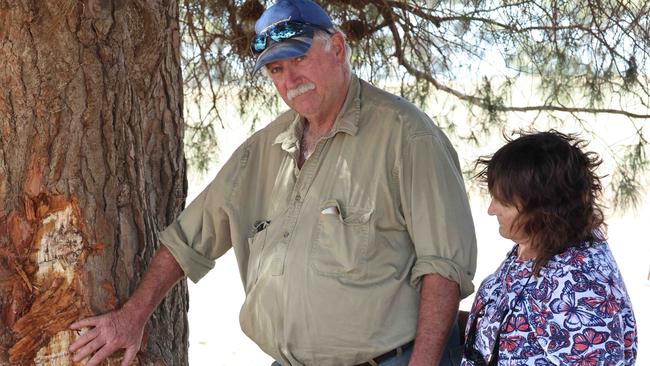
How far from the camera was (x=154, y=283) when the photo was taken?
2764 mm

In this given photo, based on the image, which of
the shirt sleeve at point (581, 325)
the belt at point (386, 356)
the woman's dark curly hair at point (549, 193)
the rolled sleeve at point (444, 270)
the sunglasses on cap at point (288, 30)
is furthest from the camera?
the sunglasses on cap at point (288, 30)

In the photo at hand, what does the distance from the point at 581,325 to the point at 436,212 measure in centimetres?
49

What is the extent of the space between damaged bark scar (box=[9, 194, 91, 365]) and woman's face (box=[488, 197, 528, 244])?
115cm

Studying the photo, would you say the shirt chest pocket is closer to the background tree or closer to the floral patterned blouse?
the floral patterned blouse

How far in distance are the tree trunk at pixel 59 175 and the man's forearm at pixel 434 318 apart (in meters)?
0.89

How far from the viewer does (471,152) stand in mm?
5199

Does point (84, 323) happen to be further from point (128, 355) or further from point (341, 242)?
point (341, 242)

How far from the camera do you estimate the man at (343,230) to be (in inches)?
93.4

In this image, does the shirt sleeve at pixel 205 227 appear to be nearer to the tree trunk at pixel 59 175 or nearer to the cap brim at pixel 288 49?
the tree trunk at pixel 59 175

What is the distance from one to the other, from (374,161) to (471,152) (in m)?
2.81

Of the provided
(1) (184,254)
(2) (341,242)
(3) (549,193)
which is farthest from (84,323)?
(3) (549,193)

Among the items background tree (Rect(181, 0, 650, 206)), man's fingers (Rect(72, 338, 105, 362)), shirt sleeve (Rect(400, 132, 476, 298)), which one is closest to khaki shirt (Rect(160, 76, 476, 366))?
shirt sleeve (Rect(400, 132, 476, 298))

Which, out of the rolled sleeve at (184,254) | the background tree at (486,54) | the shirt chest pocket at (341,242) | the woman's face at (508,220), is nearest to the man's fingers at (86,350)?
the rolled sleeve at (184,254)

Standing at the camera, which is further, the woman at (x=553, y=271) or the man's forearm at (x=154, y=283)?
the man's forearm at (x=154, y=283)
